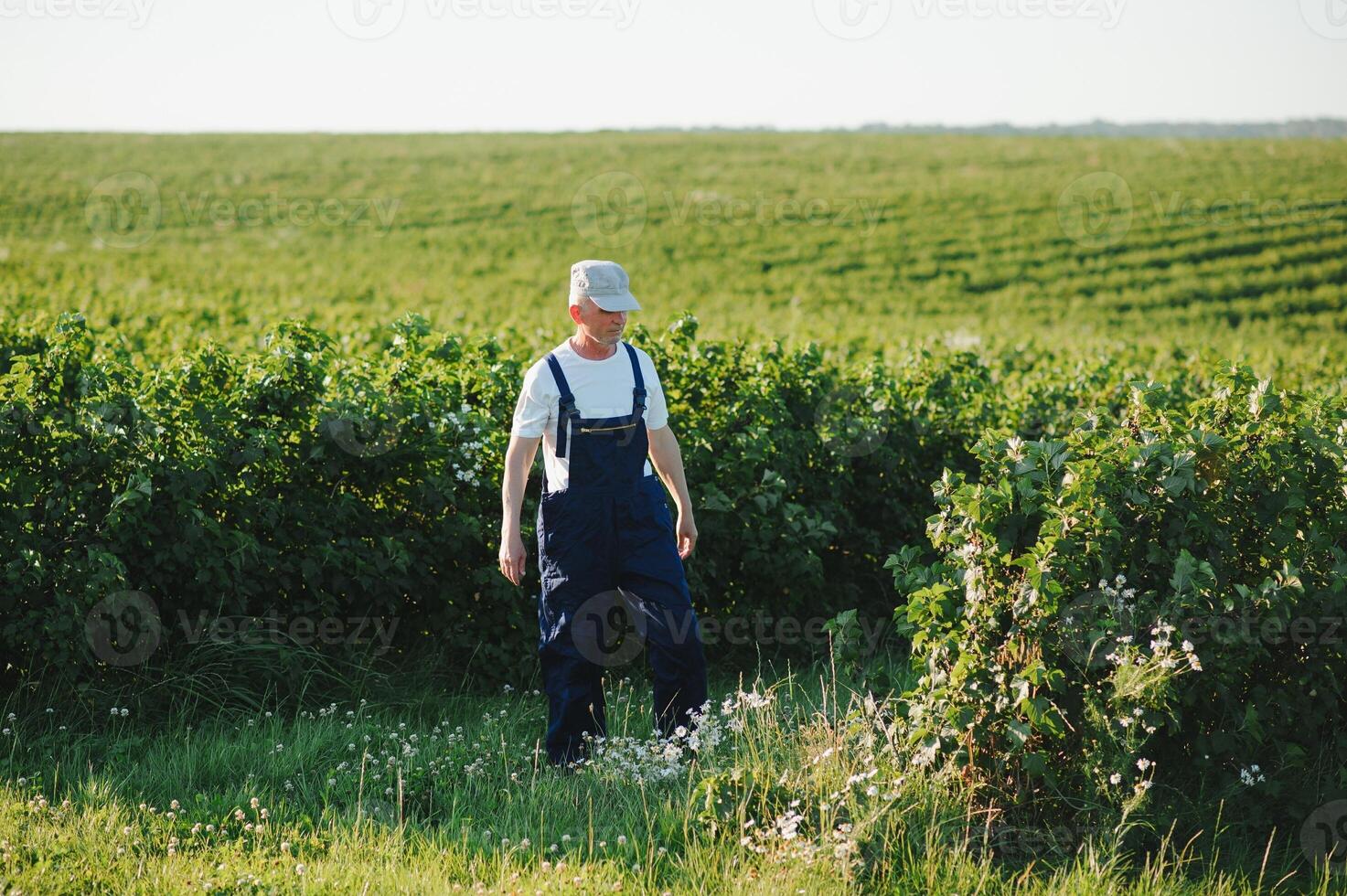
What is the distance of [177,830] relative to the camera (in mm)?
3885

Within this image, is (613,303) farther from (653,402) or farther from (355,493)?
(355,493)

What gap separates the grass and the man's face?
65.4 inches

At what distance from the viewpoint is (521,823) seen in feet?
13.0

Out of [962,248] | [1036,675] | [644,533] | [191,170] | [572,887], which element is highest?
[191,170]

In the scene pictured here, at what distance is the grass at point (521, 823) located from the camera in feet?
11.7

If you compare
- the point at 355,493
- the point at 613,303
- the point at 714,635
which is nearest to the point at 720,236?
the point at 714,635

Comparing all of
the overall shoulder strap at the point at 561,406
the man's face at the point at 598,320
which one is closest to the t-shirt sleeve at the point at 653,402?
the man's face at the point at 598,320

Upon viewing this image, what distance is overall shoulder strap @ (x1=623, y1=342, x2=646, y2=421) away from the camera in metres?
4.58

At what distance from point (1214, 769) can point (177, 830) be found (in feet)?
13.2

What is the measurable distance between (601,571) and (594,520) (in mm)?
244

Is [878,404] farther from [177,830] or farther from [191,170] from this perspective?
[191,170]

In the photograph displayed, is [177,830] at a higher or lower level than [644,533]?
lower

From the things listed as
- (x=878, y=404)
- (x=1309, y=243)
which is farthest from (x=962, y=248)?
(x=878, y=404)

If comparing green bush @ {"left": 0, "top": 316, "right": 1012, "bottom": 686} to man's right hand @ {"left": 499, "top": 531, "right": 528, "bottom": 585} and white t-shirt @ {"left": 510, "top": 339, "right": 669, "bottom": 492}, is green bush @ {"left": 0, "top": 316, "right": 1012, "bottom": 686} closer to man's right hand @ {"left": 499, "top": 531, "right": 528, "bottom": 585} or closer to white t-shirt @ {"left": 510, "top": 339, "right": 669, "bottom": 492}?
man's right hand @ {"left": 499, "top": 531, "right": 528, "bottom": 585}
